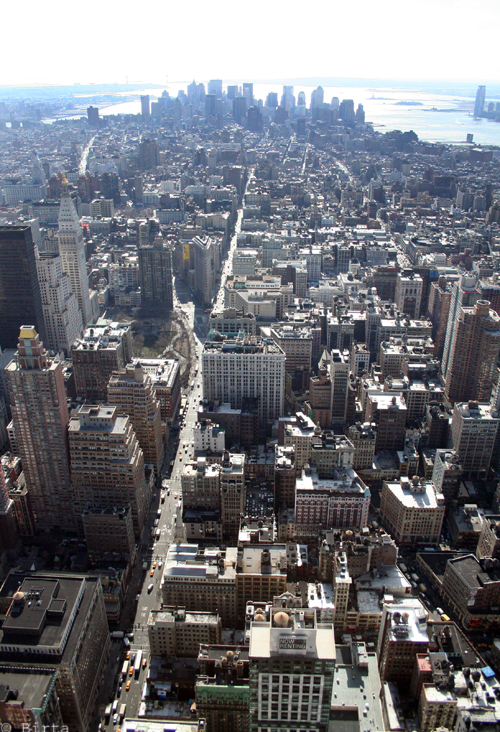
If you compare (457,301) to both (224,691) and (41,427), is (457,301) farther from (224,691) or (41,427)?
(224,691)

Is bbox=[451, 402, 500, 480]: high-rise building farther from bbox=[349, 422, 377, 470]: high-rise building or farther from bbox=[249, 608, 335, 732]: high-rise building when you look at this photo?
bbox=[249, 608, 335, 732]: high-rise building

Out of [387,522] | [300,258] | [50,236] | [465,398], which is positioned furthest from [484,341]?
[50,236]

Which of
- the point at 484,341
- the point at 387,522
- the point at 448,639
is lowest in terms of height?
the point at 387,522

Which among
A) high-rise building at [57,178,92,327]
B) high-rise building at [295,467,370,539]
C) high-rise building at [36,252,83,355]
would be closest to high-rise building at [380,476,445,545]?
high-rise building at [295,467,370,539]

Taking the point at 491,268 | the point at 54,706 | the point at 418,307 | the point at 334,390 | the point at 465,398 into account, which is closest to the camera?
the point at 54,706

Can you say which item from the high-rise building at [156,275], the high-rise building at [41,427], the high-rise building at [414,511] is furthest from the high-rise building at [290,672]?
the high-rise building at [156,275]

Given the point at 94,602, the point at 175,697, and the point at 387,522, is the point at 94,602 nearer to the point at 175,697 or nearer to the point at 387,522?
the point at 175,697

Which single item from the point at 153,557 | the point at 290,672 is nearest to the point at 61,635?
the point at 290,672
